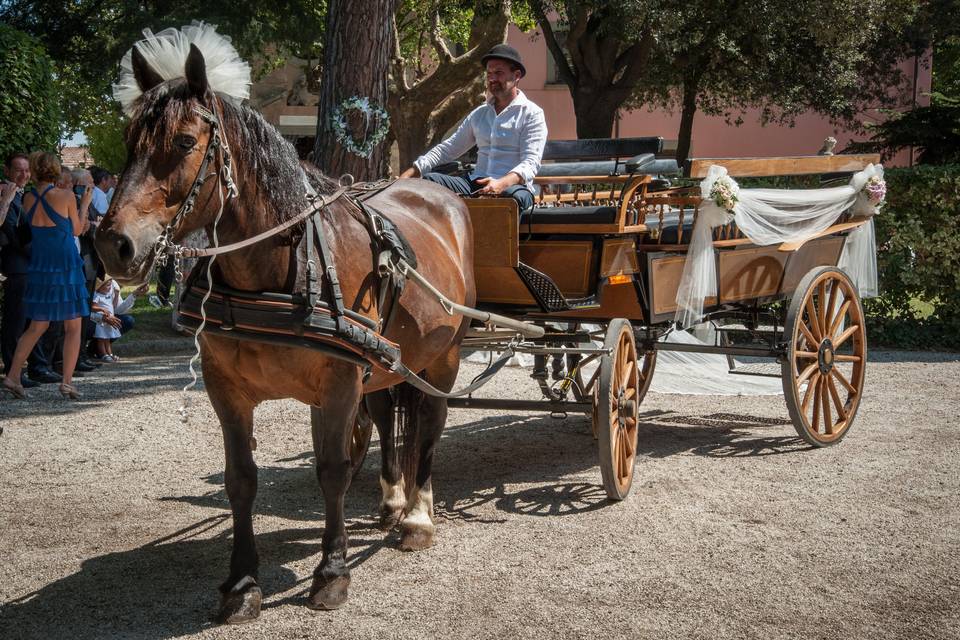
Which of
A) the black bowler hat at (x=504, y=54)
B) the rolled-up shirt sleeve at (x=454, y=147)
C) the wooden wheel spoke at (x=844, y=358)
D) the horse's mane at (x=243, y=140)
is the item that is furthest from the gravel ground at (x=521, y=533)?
the black bowler hat at (x=504, y=54)

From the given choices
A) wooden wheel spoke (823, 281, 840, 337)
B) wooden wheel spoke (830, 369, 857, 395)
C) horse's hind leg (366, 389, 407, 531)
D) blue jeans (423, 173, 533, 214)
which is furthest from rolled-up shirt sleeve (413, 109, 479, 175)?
wooden wheel spoke (830, 369, 857, 395)

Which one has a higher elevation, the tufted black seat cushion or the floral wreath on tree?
the floral wreath on tree

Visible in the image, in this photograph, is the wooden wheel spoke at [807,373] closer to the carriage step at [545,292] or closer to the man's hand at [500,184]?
the carriage step at [545,292]

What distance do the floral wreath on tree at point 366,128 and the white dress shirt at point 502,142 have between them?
2514mm

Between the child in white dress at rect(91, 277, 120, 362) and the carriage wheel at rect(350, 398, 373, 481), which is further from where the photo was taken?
the child in white dress at rect(91, 277, 120, 362)

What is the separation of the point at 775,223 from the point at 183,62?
4603 millimetres

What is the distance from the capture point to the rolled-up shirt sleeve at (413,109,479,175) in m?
6.19

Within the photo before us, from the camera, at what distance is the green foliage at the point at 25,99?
384 inches

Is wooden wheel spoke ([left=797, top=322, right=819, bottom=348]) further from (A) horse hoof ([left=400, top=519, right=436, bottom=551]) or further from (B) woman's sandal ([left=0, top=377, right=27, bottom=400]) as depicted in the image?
(B) woman's sandal ([left=0, top=377, right=27, bottom=400])

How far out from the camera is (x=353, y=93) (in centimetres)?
905

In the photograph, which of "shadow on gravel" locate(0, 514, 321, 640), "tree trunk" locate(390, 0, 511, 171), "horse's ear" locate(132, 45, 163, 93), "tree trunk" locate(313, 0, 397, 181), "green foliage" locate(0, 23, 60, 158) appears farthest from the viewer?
"tree trunk" locate(390, 0, 511, 171)

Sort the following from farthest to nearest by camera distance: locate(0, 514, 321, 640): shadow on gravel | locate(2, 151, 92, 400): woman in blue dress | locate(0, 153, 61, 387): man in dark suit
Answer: locate(0, 153, 61, 387): man in dark suit → locate(2, 151, 92, 400): woman in blue dress → locate(0, 514, 321, 640): shadow on gravel

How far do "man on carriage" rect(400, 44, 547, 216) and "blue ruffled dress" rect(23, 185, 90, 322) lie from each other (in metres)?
3.95

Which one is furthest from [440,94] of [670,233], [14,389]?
[670,233]
